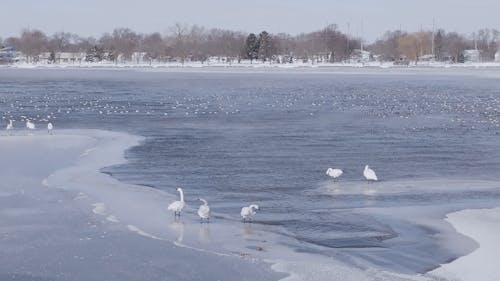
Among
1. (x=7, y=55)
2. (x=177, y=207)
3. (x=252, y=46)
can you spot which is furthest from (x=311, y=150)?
(x=7, y=55)

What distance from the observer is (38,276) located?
9109 mm

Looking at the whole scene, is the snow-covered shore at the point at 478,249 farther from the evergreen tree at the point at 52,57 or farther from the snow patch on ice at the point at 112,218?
the evergreen tree at the point at 52,57

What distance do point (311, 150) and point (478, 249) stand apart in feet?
33.3

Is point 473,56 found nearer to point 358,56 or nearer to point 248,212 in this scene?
point 358,56

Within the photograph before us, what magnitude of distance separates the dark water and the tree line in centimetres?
7918

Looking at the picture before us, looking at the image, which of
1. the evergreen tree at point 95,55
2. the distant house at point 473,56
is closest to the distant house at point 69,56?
the evergreen tree at point 95,55

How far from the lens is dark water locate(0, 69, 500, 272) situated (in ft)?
40.2

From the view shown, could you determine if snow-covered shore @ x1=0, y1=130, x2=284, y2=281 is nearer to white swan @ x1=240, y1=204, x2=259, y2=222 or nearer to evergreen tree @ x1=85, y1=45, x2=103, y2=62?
white swan @ x1=240, y1=204, x2=259, y2=222

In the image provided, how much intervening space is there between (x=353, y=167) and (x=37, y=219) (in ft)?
25.4

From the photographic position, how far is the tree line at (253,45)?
398 feet

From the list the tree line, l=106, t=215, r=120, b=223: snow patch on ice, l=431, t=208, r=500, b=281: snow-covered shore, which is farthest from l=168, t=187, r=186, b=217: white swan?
the tree line

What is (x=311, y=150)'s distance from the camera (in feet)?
67.2

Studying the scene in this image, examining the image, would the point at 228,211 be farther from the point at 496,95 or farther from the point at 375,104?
the point at 496,95

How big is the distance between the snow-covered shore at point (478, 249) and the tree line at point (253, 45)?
4043 inches
